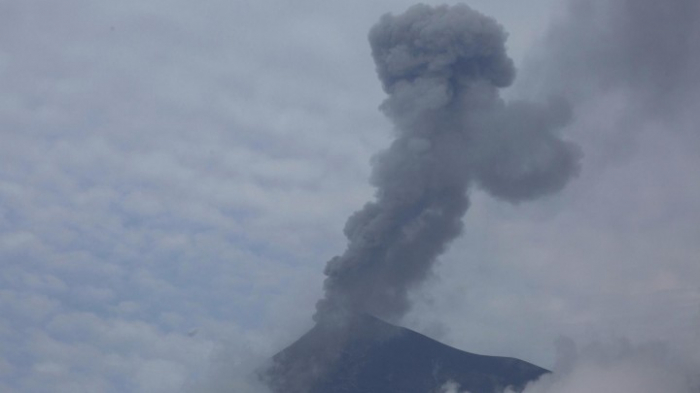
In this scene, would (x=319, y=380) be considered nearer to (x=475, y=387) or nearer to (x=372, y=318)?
(x=372, y=318)

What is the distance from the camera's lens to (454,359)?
93.4m

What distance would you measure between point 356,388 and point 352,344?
4752mm

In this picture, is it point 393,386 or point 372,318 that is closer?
point 372,318

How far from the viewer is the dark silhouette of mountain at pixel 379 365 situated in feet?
269

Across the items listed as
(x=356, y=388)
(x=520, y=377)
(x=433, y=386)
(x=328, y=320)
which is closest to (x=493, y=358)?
(x=520, y=377)

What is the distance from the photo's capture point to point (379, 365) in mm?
87375

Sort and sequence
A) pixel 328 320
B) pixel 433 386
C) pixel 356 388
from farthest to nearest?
1. pixel 433 386
2. pixel 356 388
3. pixel 328 320

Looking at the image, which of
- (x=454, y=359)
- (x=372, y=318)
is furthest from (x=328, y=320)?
(x=454, y=359)

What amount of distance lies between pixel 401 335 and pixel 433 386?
6935 millimetres

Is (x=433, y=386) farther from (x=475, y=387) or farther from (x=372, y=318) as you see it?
(x=372, y=318)

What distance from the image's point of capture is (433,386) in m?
89.1

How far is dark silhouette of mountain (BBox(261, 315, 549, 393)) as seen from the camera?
81.9 m

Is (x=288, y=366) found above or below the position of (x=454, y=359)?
below

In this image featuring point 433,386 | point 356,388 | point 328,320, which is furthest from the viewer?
point 433,386
